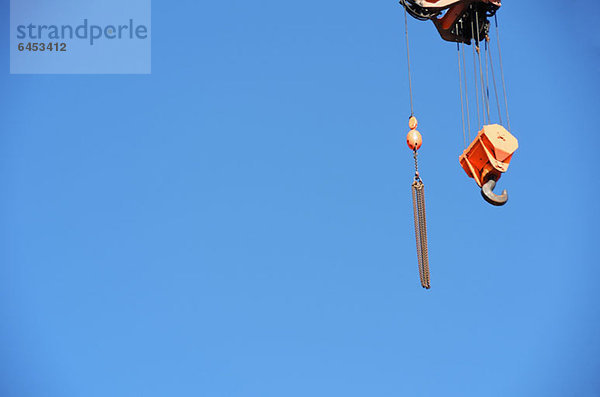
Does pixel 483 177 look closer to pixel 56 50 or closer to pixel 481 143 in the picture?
pixel 481 143

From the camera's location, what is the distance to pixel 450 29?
38.1 ft

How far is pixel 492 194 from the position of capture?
1037cm

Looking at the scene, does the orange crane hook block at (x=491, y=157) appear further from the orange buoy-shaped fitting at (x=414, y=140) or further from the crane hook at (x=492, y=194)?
the orange buoy-shaped fitting at (x=414, y=140)

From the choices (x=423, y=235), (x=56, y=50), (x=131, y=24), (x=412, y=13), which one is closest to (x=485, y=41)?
(x=412, y=13)

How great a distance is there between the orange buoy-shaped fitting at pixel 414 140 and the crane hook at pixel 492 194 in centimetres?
103

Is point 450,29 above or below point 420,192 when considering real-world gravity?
above

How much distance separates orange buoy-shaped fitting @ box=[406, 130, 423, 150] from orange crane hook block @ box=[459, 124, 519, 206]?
0.72 metres

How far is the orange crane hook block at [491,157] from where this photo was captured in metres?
10.4

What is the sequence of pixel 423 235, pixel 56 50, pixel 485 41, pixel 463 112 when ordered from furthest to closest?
1. pixel 56 50
2. pixel 485 41
3. pixel 463 112
4. pixel 423 235

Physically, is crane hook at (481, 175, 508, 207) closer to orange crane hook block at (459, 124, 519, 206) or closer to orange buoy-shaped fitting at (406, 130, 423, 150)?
orange crane hook block at (459, 124, 519, 206)

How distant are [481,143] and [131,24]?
Answer: 26.6 feet

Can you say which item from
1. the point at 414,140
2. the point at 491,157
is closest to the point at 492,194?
the point at 491,157

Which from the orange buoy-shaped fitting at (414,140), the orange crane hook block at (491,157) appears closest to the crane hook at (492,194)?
the orange crane hook block at (491,157)

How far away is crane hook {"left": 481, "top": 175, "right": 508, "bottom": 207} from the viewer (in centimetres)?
1031
